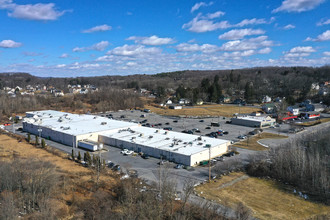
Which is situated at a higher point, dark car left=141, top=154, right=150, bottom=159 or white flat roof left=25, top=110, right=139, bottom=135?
white flat roof left=25, top=110, right=139, bottom=135

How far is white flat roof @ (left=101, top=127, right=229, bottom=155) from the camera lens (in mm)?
25344

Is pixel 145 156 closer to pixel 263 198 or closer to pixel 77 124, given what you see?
pixel 263 198

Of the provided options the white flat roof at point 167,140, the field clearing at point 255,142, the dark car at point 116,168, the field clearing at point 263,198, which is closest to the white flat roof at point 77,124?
the white flat roof at point 167,140

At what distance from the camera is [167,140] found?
28.3 meters

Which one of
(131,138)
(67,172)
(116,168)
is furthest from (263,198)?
(131,138)

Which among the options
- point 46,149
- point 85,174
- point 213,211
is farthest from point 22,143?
point 213,211

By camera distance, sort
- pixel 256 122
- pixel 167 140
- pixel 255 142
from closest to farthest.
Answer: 1. pixel 167 140
2. pixel 255 142
3. pixel 256 122

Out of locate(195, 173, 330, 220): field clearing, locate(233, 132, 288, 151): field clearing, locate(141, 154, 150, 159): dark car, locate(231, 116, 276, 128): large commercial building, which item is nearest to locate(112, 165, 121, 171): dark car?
locate(141, 154, 150, 159): dark car

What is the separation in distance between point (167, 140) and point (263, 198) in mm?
12934

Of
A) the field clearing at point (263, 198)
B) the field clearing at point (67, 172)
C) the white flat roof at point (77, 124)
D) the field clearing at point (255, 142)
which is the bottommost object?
the field clearing at point (263, 198)

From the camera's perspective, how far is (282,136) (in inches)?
1371

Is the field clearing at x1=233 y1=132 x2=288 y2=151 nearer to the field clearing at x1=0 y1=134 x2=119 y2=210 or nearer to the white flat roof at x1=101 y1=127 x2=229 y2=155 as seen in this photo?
the white flat roof at x1=101 y1=127 x2=229 y2=155

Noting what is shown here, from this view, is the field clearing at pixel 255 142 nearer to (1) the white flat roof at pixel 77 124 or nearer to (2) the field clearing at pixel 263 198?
(2) the field clearing at pixel 263 198

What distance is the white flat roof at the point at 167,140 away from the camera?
25344 mm
